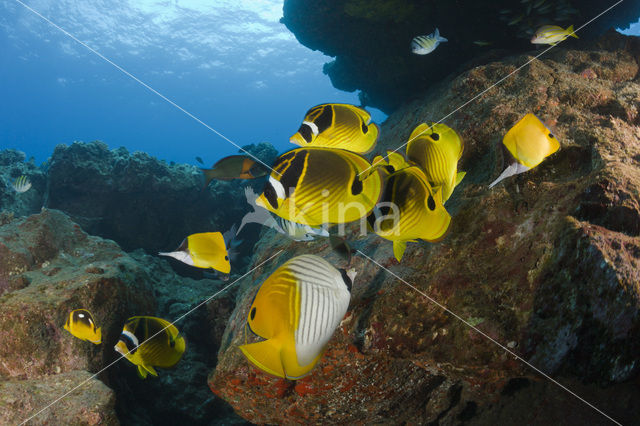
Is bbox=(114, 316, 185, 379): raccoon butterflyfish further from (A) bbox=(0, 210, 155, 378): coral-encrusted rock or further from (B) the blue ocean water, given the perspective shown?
(B) the blue ocean water

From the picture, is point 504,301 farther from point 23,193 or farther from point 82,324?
point 23,193

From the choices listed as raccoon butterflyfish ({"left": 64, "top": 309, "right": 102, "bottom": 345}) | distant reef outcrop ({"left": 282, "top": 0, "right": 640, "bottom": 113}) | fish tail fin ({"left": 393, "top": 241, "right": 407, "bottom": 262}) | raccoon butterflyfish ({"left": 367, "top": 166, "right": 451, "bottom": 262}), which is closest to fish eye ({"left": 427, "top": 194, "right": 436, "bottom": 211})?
raccoon butterflyfish ({"left": 367, "top": 166, "right": 451, "bottom": 262})

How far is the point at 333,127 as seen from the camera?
5.00 feet

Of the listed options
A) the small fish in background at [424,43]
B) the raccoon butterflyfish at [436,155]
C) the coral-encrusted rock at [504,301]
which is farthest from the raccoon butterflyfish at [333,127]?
the small fish in background at [424,43]

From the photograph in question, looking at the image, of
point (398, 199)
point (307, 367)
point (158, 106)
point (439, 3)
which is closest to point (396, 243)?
point (398, 199)

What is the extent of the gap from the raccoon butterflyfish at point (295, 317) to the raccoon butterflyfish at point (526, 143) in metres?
1.06

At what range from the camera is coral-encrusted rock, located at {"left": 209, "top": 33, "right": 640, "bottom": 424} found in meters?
1.39

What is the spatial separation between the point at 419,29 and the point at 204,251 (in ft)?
24.1

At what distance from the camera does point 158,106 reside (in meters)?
86.2

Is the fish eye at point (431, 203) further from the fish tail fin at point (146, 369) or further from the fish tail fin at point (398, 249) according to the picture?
the fish tail fin at point (146, 369)

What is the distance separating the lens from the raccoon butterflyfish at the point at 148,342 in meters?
2.44

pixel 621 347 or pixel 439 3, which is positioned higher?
pixel 439 3

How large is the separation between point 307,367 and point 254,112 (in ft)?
345

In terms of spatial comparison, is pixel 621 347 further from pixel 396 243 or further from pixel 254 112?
pixel 254 112
